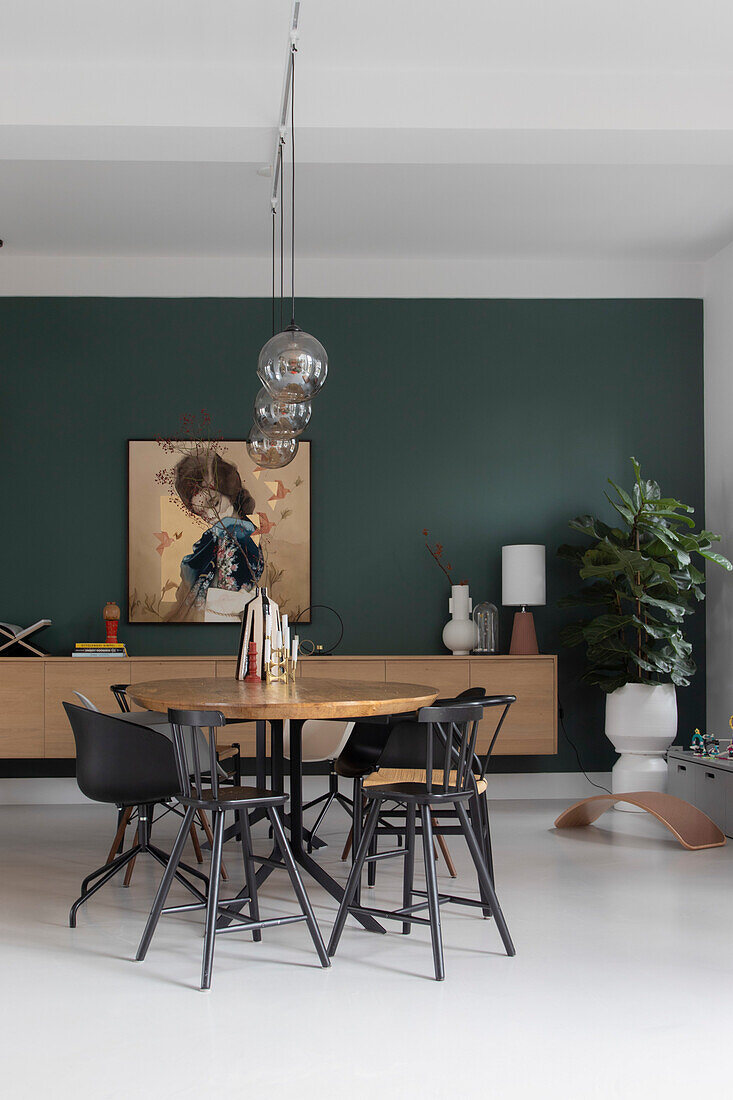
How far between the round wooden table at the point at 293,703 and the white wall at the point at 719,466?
3.05 metres

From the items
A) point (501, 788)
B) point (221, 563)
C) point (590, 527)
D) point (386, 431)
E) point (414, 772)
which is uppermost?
point (386, 431)

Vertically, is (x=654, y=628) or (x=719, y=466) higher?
(x=719, y=466)

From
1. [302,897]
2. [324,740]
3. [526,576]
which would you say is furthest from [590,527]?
[302,897]

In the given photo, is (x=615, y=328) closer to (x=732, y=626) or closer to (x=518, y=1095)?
(x=732, y=626)

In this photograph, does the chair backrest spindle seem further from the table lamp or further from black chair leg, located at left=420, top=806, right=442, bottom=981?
the table lamp

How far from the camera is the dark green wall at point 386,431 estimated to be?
6277mm

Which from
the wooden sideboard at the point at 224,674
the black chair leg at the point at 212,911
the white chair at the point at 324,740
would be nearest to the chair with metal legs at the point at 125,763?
the black chair leg at the point at 212,911

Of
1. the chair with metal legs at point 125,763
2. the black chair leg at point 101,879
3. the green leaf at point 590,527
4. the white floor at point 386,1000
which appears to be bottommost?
the white floor at point 386,1000

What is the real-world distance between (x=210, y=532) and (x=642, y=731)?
9.75ft

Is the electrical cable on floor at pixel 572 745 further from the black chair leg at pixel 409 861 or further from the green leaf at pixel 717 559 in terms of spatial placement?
the black chair leg at pixel 409 861

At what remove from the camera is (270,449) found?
14.6 ft

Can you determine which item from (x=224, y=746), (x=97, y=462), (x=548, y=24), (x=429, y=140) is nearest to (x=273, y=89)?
(x=429, y=140)

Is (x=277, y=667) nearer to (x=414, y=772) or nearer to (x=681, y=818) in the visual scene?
(x=414, y=772)

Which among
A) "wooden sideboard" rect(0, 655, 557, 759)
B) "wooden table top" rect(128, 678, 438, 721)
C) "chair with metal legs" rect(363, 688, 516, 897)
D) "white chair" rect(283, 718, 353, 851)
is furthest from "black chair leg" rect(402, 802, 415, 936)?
"wooden sideboard" rect(0, 655, 557, 759)
